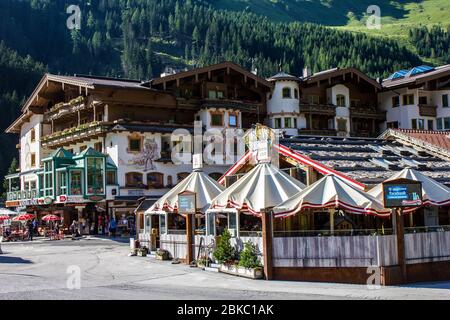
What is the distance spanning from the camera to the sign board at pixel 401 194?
19984 mm

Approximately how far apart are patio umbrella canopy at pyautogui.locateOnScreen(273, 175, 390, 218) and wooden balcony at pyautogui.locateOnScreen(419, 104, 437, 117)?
4138 centimetres

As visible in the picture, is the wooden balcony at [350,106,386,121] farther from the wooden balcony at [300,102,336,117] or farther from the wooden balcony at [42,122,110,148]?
the wooden balcony at [42,122,110,148]

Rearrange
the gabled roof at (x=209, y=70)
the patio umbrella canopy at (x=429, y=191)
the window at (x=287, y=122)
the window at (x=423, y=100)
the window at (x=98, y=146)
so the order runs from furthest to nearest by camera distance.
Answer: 1. the window at (x=423, y=100)
2. the window at (x=287, y=122)
3. the window at (x=98, y=146)
4. the gabled roof at (x=209, y=70)
5. the patio umbrella canopy at (x=429, y=191)

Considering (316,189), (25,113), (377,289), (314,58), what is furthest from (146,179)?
(314,58)

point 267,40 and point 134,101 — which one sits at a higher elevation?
point 267,40

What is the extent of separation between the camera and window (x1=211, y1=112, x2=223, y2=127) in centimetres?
5422

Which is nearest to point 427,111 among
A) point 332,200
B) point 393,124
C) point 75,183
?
point 393,124

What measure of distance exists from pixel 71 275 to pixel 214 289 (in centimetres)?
695

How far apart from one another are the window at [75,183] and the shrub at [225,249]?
91.0ft

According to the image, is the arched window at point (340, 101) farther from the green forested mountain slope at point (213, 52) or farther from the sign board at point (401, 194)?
the green forested mountain slope at point (213, 52)

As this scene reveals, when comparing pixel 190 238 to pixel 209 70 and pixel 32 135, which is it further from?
pixel 32 135

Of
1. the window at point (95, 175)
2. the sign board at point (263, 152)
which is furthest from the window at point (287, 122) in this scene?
the sign board at point (263, 152)
